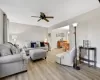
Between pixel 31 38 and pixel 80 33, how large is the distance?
4.69 metres

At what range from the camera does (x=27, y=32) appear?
24.5ft

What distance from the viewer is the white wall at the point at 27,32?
679 centimetres

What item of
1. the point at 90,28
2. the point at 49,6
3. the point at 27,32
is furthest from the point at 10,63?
the point at 27,32

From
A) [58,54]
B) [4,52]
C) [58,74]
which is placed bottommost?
[58,74]

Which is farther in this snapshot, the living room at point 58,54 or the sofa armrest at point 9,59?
the living room at point 58,54

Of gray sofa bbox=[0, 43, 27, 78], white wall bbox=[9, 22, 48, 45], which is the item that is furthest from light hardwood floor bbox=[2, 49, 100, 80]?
white wall bbox=[9, 22, 48, 45]

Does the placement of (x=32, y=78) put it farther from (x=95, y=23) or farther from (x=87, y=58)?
(x=95, y=23)

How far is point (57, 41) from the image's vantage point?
404 inches

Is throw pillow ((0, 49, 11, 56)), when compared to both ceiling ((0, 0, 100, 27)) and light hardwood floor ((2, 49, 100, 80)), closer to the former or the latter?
light hardwood floor ((2, 49, 100, 80))

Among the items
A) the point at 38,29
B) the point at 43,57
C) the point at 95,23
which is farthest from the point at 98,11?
the point at 38,29

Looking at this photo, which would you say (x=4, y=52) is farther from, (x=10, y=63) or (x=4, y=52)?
(x=10, y=63)

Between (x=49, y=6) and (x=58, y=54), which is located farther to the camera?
(x=58, y=54)

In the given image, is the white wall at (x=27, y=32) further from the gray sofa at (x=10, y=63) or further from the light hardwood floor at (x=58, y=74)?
the light hardwood floor at (x=58, y=74)

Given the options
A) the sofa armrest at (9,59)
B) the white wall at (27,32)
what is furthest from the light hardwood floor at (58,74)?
the white wall at (27,32)
